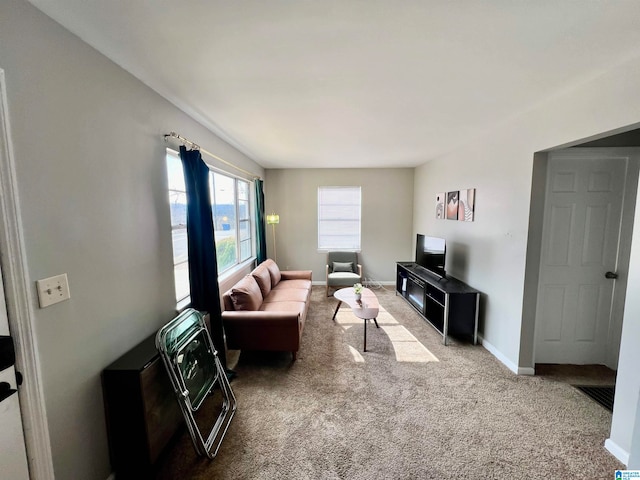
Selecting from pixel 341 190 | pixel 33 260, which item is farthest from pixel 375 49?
pixel 341 190

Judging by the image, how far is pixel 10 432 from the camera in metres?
1.04

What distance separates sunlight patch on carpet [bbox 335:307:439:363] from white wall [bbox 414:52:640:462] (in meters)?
0.80

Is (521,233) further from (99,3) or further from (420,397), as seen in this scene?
(99,3)

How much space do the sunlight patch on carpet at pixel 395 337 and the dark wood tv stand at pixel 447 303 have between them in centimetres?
37

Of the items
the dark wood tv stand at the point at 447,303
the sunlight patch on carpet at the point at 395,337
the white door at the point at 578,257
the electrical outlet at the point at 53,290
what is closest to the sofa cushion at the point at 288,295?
the sunlight patch on carpet at the point at 395,337

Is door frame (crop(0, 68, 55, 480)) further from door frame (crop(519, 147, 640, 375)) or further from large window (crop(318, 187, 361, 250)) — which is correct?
large window (crop(318, 187, 361, 250))

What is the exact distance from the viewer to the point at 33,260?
111 cm

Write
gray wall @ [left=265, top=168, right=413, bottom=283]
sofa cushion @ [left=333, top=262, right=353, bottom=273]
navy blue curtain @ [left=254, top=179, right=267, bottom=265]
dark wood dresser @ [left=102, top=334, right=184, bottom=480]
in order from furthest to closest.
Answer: gray wall @ [left=265, top=168, right=413, bottom=283], sofa cushion @ [left=333, top=262, right=353, bottom=273], navy blue curtain @ [left=254, top=179, right=267, bottom=265], dark wood dresser @ [left=102, top=334, right=184, bottom=480]

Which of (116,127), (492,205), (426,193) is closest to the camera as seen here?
(116,127)

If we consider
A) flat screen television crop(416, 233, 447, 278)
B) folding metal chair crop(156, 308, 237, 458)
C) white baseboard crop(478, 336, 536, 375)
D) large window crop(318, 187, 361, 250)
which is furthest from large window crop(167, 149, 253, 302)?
white baseboard crop(478, 336, 536, 375)

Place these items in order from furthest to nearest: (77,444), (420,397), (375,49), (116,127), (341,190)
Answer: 1. (341,190)
2. (420,397)
3. (116,127)
4. (375,49)
5. (77,444)

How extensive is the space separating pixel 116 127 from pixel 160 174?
444mm

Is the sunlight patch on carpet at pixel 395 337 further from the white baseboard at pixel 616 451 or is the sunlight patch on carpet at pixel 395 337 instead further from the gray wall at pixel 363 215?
the gray wall at pixel 363 215

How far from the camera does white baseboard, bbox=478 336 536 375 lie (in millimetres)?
2482
